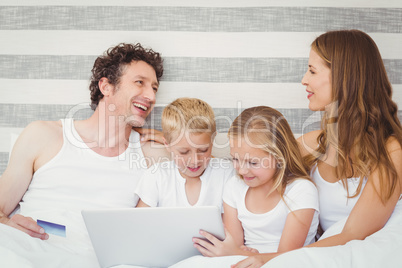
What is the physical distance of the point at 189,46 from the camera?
6.87ft

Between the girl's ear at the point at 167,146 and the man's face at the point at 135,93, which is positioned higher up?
the man's face at the point at 135,93

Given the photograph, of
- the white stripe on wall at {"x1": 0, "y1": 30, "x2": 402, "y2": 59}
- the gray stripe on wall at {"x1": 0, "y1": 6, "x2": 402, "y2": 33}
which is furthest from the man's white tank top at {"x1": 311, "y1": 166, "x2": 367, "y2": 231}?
the gray stripe on wall at {"x1": 0, "y1": 6, "x2": 402, "y2": 33}

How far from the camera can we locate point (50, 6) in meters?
2.13

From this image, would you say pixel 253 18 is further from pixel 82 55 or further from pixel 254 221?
pixel 254 221

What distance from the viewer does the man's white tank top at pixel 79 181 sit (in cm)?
180

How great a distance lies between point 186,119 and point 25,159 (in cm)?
80

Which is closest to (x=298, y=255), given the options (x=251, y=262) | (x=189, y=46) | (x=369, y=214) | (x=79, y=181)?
(x=251, y=262)

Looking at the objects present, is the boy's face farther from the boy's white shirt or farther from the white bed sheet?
the white bed sheet

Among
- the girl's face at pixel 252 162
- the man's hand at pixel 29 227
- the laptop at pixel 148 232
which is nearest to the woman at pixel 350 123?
the girl's face at pixel 252 162

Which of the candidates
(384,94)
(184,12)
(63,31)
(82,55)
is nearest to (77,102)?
(82,55)

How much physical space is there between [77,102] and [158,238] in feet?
3.52

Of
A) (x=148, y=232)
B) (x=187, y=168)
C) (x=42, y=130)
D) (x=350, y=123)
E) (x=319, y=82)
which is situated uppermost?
(x=319, y=82)

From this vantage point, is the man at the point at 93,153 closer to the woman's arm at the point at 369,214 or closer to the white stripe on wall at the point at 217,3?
the white stripe on wall at the point at 217,3

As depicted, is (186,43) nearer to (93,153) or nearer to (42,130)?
(93,153)
